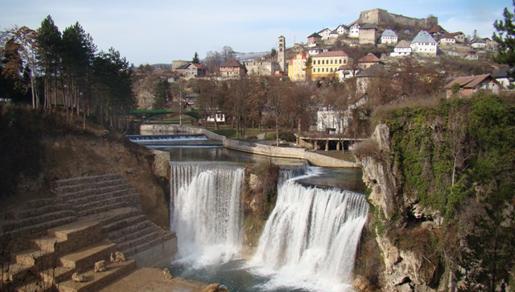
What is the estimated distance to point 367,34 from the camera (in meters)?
104

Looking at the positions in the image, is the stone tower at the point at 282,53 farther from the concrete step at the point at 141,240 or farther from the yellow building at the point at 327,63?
the concrete step at the point at 141,240

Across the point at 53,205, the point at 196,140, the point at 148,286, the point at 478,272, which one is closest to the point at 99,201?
the point at 53,205

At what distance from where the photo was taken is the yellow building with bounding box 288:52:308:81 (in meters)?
90.6

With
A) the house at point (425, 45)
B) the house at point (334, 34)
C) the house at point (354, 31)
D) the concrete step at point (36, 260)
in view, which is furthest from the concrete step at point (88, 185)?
the house at point (334, 34)

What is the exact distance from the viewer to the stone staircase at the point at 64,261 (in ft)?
54.6

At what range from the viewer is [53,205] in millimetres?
21828

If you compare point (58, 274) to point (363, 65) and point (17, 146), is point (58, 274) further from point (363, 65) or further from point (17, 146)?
point (363, 65)

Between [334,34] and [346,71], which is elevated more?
[334,34]

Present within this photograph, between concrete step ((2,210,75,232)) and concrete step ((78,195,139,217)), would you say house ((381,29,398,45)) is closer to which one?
concrete step ((78,195,139,217))

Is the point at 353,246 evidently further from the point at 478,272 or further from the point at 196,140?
the point at 196,140

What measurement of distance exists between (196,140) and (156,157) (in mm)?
21953

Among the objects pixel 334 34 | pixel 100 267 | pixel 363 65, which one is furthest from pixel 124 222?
pixel 334 34

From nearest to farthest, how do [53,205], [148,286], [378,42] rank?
1. [148,286]
2. [53,205]
3. [378,42]

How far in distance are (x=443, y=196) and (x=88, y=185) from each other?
701 inches
